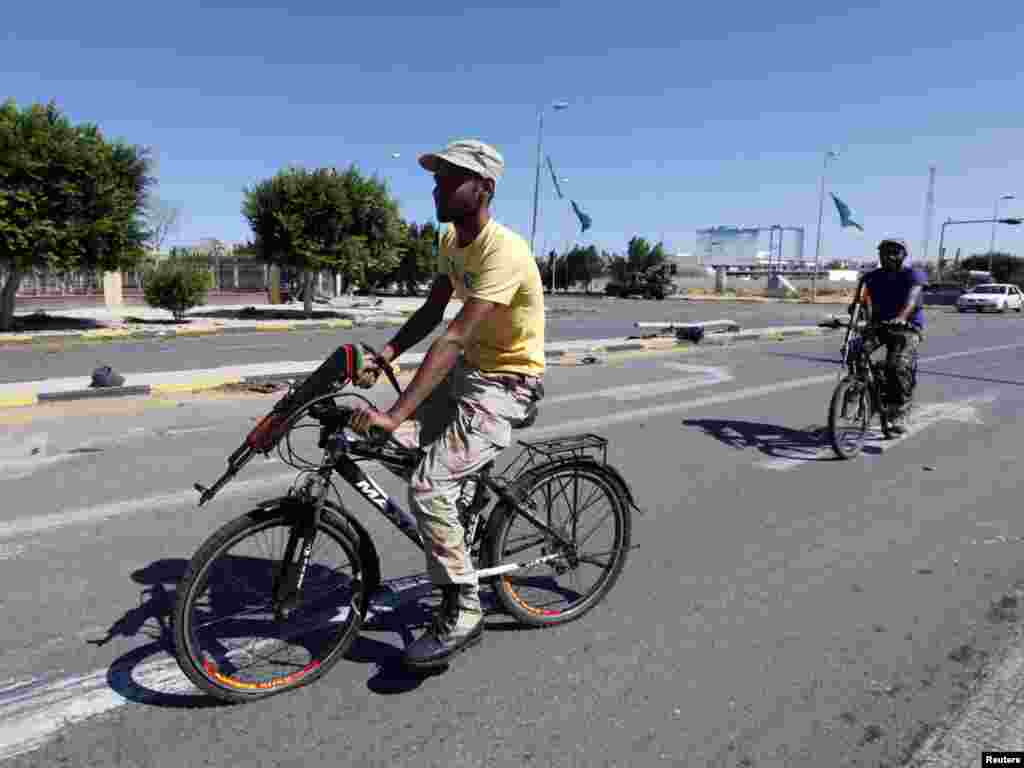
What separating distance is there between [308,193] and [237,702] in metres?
25.9

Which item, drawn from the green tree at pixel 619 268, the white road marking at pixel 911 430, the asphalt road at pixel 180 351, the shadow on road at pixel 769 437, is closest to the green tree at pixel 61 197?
the asphalt road at pixel 180 351

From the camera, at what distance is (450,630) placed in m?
2.90

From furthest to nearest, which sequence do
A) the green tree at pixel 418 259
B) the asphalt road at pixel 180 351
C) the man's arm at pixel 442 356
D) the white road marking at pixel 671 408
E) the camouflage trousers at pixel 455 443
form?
the green tree at pixel 418 259
the asphalt road at pixel 180 351
the white road marking at pixel 671 408
the camouflage trousers at pixel 455 443
the man's arm at pixel 442 356

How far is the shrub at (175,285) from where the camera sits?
2284cm

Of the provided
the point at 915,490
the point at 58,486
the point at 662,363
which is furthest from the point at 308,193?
the point at 915,490

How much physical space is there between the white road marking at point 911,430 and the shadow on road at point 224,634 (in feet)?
12.8

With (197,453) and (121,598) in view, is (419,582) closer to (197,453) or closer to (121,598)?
(121,598)

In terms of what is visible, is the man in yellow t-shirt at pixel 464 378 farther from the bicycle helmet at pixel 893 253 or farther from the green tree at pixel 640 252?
the green tree at pixel 640 252

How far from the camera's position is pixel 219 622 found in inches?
117

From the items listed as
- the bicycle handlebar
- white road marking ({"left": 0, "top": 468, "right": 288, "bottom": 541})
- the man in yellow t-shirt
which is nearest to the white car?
white road marking ({"left": 0, "top": 468, "right": 288, "bottom": 541})

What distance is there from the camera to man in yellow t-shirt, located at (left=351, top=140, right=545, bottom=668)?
271 cm

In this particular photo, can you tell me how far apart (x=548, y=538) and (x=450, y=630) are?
0.70 metres

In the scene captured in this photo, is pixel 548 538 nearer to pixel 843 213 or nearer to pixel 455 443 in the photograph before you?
pixel 455 443

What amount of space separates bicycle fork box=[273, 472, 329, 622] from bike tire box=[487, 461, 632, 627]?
0.77 meters
